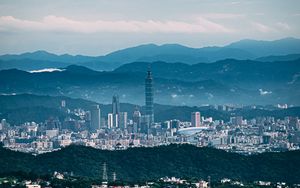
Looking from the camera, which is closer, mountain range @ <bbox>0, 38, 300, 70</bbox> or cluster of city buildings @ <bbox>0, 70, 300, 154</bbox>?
cluster of city buildings @ <bbox>0, 70, 300, 154</bbox>

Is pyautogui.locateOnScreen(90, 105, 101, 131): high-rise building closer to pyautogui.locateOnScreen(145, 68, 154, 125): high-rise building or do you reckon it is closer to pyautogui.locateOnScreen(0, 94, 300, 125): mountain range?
pyautogui.locateOnScreen(0, 94, 300, 125): mountain range

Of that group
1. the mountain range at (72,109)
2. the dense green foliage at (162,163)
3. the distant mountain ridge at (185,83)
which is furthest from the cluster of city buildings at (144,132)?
the distant mountain ridge at (185,83)

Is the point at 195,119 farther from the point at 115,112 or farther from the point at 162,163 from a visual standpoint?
the point at 162,163

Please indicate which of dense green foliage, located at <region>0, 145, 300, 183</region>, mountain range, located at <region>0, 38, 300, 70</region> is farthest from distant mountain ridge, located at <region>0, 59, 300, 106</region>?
dense green foliage, located at <region>0, 145, 300, 183</region>

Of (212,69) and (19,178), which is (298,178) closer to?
(19,178)

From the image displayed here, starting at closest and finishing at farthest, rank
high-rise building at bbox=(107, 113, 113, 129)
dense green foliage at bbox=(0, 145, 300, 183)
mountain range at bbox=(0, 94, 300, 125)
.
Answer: dense green foliage at bbox=(0, 145, 300, 183) → high-rise building at bbox=(107, 113, 113, 129) → mountain range at bbox=(0, 94, 300, 125)

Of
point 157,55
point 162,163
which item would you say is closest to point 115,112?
point 162,163

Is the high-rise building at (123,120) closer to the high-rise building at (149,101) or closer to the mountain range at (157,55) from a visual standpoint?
the high-rise building at (149,101)
